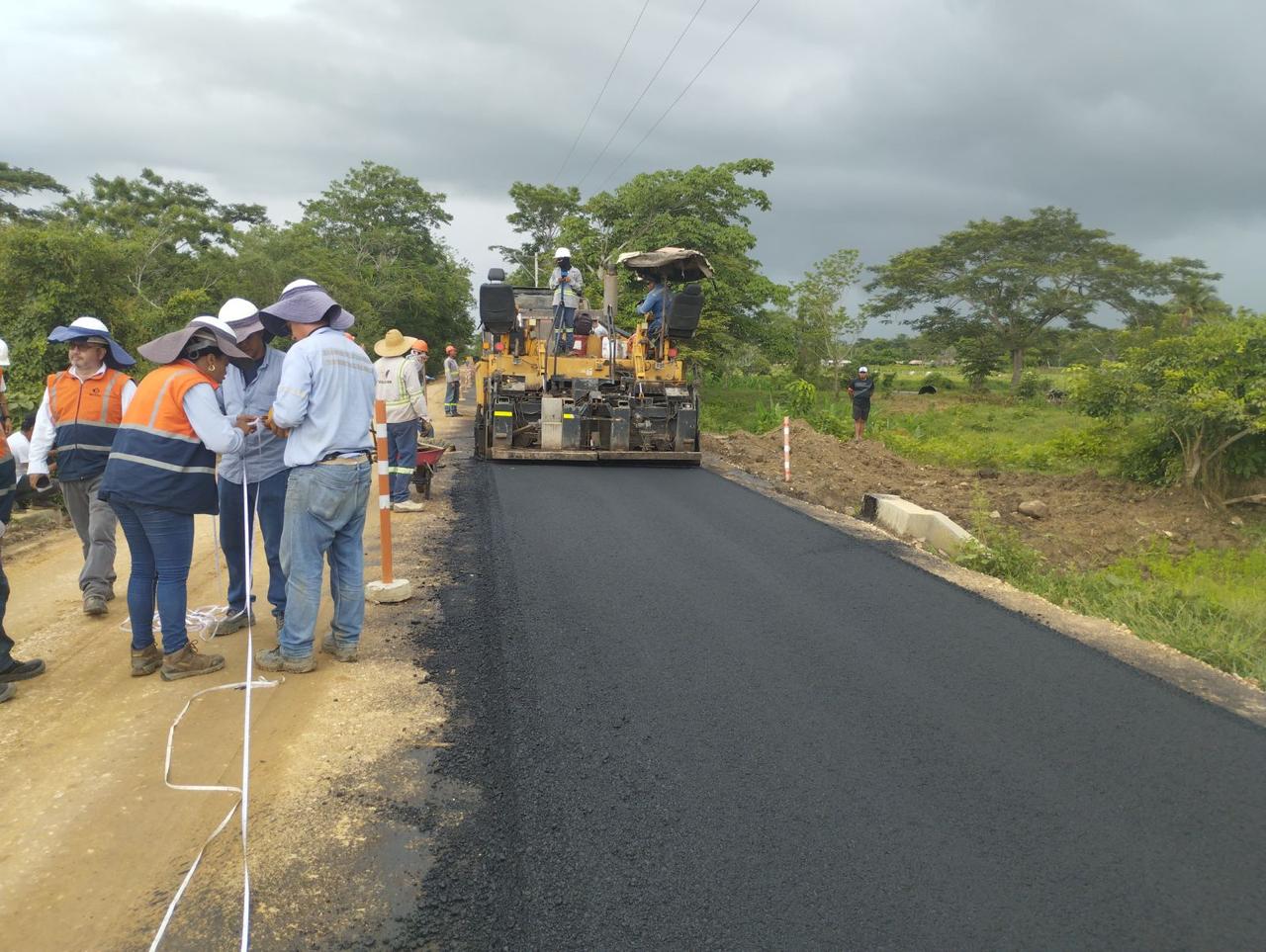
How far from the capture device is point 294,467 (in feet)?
13.4

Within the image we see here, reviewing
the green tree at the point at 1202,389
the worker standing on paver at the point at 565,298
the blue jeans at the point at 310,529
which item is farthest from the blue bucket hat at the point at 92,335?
the green tree at the point at 1202,389

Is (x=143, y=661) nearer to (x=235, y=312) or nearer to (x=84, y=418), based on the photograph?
(x=84, y=418)

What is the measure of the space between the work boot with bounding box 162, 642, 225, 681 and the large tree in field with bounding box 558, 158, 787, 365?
704 inches

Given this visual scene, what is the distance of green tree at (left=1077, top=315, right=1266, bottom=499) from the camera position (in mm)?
10086

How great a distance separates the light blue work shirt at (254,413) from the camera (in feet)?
14.4

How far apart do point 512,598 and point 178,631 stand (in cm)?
190

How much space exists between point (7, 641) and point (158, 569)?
0.75 metres

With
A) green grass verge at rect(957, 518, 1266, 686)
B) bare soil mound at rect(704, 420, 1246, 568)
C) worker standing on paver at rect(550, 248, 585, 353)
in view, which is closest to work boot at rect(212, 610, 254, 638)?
green grass verge at rect(957, 518, 1266, 686)

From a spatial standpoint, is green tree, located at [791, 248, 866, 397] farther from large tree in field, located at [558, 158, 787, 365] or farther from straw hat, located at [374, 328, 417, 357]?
straw hat, located at [374, 328, 417, 357]

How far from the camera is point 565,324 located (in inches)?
476

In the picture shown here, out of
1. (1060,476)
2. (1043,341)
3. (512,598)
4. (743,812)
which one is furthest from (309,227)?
(743,812)

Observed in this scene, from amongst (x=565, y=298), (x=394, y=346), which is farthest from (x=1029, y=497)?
(x=394, y=346)

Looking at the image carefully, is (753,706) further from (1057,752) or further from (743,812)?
(1057,752)

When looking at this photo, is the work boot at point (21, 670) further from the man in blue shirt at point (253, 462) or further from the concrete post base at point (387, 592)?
the concrete post base at point (387, 592)
